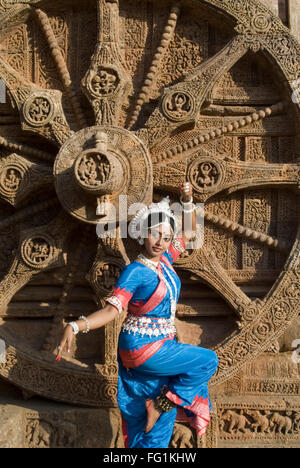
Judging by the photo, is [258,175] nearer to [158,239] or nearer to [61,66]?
[158,239]

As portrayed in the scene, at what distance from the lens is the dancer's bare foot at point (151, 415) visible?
3.72 metres

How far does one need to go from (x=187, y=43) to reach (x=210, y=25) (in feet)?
0.81

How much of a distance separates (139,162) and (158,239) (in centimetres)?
96

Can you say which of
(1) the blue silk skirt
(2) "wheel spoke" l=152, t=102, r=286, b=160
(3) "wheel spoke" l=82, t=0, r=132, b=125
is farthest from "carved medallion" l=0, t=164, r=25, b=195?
(1) the blue silk skirt

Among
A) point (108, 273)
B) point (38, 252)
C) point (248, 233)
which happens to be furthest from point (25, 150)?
point (248, 233)

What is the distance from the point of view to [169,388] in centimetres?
377

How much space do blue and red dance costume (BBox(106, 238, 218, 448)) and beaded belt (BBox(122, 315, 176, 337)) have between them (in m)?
0.03

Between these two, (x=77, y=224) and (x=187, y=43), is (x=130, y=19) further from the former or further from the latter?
(x=77, y=224)

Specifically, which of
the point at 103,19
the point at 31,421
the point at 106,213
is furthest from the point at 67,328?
A: the point at 103,19

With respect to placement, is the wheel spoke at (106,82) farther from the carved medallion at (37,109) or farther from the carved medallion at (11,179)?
the carved medallion at (11,179)

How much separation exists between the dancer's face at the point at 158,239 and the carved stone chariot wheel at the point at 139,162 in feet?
2.36

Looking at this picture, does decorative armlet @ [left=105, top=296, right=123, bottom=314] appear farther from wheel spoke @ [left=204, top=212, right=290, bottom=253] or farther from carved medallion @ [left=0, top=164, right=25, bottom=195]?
carved medallion @ [left=0, top=164, right=25, bottom=195]

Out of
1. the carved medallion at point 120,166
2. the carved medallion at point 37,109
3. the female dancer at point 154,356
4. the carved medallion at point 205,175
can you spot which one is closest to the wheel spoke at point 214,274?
the carved medallion at point 205,175

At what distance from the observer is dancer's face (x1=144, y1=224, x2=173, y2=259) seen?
3.70 metres
